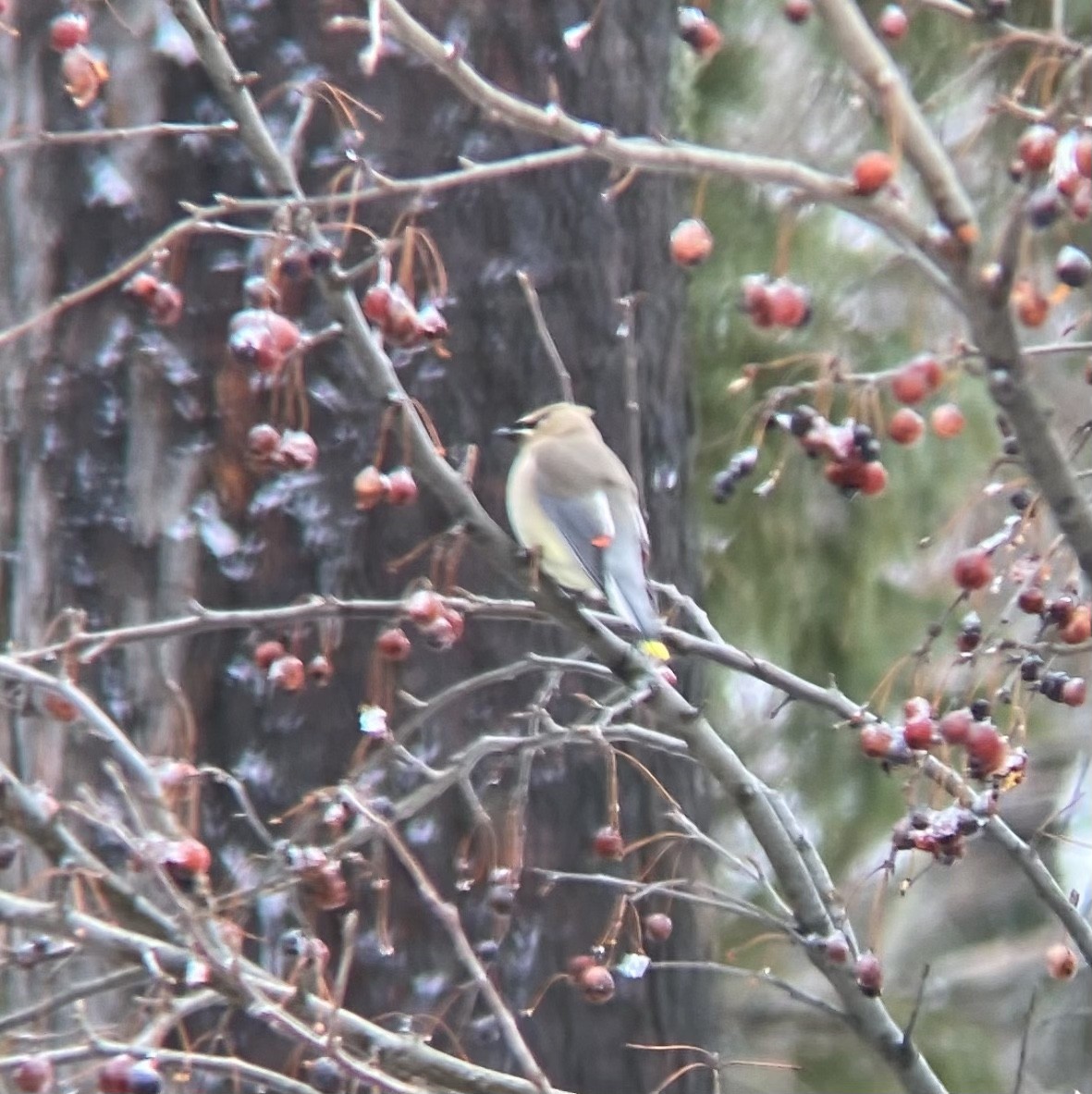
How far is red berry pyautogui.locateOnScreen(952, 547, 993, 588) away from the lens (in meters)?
1.87

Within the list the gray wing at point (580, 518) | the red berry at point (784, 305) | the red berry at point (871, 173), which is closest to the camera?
the red berry at point (871, 173)

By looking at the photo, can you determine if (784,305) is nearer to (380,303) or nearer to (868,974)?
(380,303)

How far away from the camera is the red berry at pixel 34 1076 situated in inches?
71.5

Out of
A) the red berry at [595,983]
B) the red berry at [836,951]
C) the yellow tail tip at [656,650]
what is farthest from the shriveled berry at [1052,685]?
the red berry at [595,983]

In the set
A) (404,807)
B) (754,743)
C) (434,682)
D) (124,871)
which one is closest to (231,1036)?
(124,871)

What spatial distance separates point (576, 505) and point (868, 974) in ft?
4.18

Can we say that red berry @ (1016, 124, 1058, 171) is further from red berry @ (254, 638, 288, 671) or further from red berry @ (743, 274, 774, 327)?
red berry @ (254, 638, 288, 671)

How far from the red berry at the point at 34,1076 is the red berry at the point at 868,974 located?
2.97 ft

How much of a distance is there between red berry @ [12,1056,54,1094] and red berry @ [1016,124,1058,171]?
1283 mm

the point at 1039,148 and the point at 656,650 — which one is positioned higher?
the point at 1039,148

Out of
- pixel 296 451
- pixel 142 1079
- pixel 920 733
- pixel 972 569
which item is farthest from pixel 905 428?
pixel 142 1079

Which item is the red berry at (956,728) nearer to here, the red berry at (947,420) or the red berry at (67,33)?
the red berry at (947,420)

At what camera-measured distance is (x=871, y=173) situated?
1.38m

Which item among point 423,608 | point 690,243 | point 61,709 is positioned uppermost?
point 690,243
